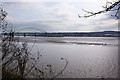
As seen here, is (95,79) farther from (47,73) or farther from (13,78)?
(13,78)

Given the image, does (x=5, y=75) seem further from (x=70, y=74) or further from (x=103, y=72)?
(x=103, y=72)

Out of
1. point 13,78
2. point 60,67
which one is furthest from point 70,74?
point 13,78

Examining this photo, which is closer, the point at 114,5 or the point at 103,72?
the point at 114,5

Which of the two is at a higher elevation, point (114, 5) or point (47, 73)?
point (114, 5)

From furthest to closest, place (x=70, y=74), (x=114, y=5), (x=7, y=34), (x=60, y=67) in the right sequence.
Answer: (x=60, y=67), (x=70, y=74), (x=7, y=34), (x=114, y=5)

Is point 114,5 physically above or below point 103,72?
above

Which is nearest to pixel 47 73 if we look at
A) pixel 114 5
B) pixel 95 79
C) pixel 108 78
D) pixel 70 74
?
pixel 70 74

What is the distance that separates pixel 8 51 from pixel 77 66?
16.6 ft

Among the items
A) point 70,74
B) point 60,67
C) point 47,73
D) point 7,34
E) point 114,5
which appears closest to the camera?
point 114,5

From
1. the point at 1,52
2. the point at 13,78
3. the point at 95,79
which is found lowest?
the point at 95,79

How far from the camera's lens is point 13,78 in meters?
3.80

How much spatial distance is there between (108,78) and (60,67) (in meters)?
2.22

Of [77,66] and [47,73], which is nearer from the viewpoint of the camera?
[47,73]

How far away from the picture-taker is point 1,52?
3.32 meters
